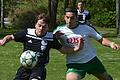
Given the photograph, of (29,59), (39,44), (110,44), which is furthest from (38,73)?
(110,44)

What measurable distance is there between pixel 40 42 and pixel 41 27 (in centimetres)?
30

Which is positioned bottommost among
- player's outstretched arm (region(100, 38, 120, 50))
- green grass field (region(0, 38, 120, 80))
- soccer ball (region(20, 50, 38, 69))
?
green grass field (region(0, 38, 120, 80))

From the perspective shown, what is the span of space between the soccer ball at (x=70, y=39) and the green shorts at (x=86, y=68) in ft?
1.29

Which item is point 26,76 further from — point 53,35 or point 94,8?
point 94,8

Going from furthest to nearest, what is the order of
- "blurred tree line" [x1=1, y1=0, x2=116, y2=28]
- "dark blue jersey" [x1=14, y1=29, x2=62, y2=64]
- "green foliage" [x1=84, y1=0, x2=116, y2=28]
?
"green foliage" [x1=84, y1=0, x2=116, y2=28] → "blurred tree line" [x1=1, y1=0, x2=116, y2=28] → "dark blue jersey" [x1=14, y1=29, x2=62, y2=64]

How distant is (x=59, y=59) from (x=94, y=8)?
145ft

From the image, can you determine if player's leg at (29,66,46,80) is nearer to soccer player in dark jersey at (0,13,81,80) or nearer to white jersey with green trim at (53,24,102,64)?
soccer player in dark jersey at (0,13,81,80)

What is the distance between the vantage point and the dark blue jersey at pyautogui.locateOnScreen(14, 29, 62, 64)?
8305mm

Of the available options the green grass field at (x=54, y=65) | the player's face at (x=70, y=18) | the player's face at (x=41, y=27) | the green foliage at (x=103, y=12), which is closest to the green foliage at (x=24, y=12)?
the green foliage at (x=103, y=12)

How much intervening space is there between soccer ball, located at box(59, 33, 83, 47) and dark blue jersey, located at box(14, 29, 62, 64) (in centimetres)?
20

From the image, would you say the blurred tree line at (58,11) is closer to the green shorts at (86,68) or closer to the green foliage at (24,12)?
the green foliage at (24,12)

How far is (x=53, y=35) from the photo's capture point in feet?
27.8

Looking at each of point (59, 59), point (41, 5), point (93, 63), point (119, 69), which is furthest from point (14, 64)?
point (41, 5)

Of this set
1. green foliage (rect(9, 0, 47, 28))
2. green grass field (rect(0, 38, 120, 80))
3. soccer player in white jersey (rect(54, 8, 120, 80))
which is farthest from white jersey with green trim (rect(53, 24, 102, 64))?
green foliage (rect(9, 0, 47, 28))
